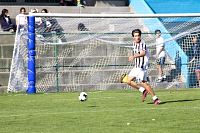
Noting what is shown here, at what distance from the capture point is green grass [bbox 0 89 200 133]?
38.5 feet

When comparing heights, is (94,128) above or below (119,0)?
below

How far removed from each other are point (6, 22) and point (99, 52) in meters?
4.18

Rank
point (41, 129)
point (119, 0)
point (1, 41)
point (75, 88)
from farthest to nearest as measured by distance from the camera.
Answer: point (119, 0) < point (1, 41) < point (75, 88) < point (41, 129)

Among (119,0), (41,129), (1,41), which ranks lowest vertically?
(41,129)

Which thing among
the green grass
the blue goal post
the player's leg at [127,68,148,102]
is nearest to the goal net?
the blue goal post

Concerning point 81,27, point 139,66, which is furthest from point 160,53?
point 139,66

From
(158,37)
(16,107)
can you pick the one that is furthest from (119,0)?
(16,107)

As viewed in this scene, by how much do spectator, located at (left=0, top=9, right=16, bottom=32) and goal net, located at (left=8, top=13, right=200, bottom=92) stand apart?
7.34 feet

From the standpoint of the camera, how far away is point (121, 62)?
25344 mm

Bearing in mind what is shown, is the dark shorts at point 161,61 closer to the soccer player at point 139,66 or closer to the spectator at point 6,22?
the spectator at point 6,22

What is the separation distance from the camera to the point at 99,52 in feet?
83.0

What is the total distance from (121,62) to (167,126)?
13.5 m

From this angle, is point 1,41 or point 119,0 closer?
point 1,41

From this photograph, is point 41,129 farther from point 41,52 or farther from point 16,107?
point 41,52
